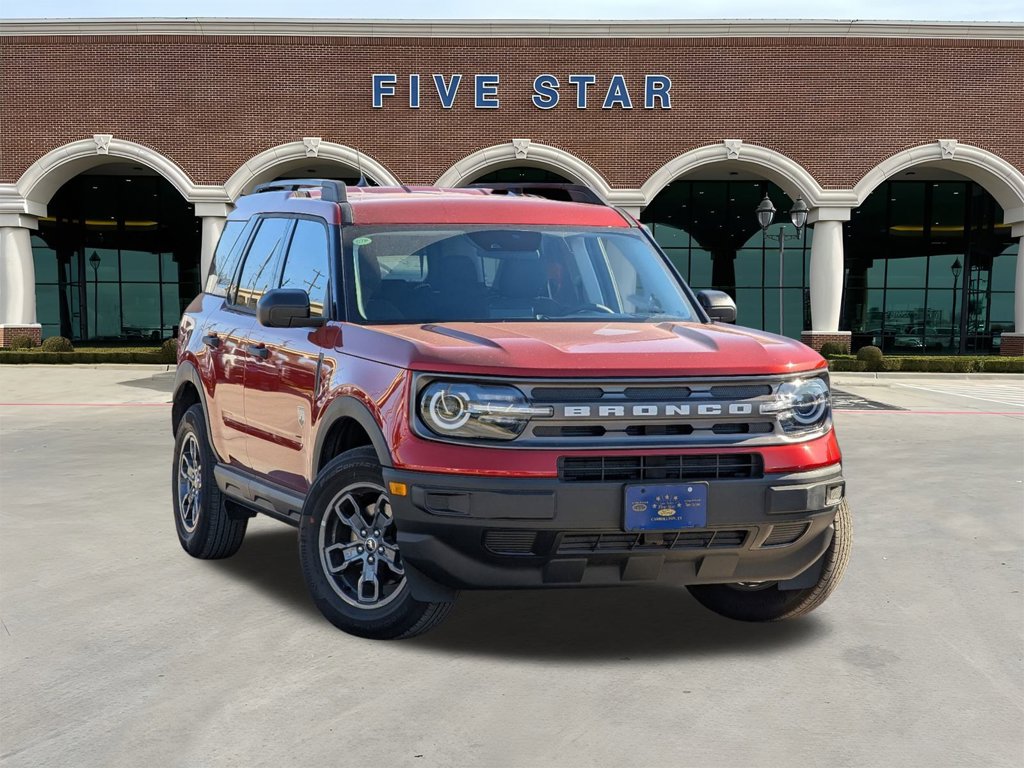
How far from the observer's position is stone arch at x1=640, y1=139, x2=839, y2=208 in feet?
118

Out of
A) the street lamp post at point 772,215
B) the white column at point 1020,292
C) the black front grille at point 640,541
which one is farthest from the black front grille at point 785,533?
the white column at point 1020,292

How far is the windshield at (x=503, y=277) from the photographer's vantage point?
238 inches

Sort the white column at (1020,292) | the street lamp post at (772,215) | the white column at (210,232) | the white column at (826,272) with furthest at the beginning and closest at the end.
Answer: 1. the white column at (1020,292)
2. the white column at (826,272)
3. the white column at (210,232)
4. the street lamp post at (772,215)

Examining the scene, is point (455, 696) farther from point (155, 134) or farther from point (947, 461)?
point (155, 134)

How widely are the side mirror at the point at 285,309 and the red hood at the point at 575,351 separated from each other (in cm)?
27

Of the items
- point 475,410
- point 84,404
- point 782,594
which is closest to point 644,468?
point 475,410

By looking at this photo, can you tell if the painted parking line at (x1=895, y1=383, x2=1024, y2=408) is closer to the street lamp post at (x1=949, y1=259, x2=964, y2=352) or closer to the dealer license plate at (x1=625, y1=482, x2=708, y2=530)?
the street lamp post at (x1=949, y1=259, x2=964, y2=352)

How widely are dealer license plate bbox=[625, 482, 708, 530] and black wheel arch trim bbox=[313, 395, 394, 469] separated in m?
1.03

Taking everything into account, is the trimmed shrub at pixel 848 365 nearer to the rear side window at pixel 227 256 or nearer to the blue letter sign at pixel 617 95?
the blue letter sign at pixel 617 95

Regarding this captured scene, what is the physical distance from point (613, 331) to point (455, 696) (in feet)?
6.04

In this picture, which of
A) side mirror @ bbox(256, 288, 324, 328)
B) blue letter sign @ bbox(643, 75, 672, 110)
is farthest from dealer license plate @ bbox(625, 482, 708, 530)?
blue letter sign @ bbox(643, 75, 672, 110)

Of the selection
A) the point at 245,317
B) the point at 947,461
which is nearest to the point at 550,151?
the point at 947,461

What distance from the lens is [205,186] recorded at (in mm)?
35969

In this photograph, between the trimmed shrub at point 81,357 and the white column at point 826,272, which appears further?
the white column at point 826,272
